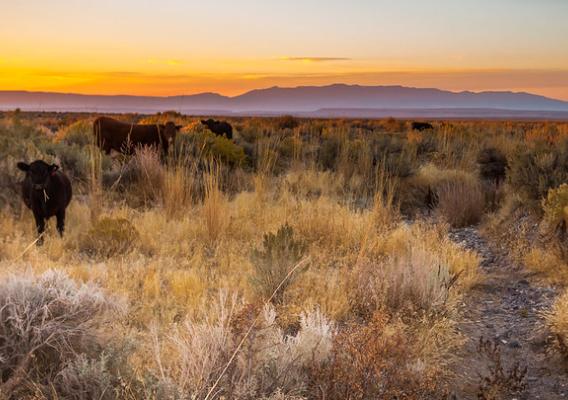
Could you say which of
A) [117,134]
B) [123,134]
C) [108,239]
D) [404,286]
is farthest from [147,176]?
[404,286]

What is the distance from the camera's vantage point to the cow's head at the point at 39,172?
298 inches

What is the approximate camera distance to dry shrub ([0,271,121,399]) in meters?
3.37

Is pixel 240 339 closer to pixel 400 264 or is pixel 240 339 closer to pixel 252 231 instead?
pixel 400 264

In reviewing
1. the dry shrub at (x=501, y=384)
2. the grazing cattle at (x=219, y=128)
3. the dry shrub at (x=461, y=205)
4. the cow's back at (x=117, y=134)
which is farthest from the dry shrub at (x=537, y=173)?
the grazing cattle at (x=219, y=128)

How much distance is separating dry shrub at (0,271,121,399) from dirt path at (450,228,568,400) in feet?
8.32

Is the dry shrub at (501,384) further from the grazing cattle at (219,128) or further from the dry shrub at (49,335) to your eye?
the grazing cattle at (219,128)

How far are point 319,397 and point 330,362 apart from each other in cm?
24

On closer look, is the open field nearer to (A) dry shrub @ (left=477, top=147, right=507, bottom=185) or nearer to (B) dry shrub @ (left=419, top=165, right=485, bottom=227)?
(B) dry shrub @ (left=419, top=165, right=485, bottom=227)

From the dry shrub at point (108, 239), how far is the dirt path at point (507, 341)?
4121 mm

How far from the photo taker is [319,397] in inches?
144

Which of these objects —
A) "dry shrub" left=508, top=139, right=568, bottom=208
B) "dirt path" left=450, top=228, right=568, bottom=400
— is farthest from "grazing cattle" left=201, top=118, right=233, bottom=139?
"dirt path" left=450, top=228, right=568, bottom=400

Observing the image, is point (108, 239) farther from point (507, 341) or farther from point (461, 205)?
point (461, 205)

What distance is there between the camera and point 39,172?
25.0 ft

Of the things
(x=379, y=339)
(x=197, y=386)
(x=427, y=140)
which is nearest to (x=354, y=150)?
(x=427, y=140)
